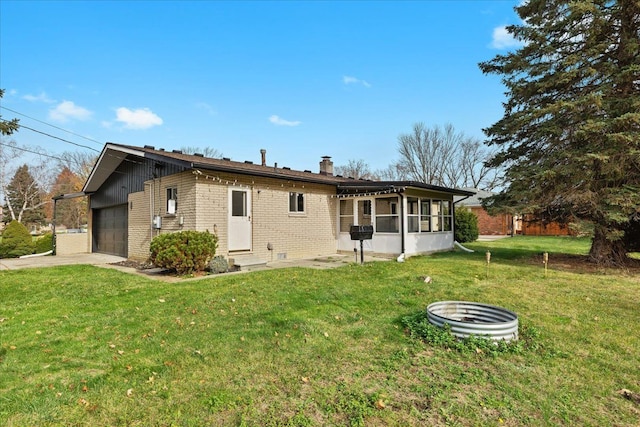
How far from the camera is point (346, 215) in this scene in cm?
1335

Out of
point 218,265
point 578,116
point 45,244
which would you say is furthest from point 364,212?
point 45,244

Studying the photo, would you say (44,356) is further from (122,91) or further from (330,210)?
(122,91)

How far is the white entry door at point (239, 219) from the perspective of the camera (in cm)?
Answer: 1010

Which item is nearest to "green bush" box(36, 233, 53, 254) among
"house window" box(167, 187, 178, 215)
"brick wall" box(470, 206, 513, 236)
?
"house window" box(167, 187, 178, 215)

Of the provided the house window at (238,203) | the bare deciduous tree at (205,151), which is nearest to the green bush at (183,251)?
the house window at (238,203)

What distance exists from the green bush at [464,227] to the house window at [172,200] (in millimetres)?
14017

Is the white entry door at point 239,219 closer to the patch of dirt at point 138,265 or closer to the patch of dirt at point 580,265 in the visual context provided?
the patch of dirt at point 138,265

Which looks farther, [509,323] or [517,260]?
[517,260]

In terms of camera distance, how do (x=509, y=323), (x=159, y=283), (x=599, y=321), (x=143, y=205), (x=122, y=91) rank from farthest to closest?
(x=122, y=91), (x=143, y=205), (x=159, y=283), (x=599, y=321), (x=509, y=323)

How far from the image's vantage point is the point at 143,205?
11.7 meters

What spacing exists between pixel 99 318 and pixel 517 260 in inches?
437

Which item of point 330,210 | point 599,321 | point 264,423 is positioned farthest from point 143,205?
point 599,321

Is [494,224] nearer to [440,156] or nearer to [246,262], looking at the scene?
[440,156]

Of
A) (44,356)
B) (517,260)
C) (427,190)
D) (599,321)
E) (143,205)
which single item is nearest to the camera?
(44,356)
